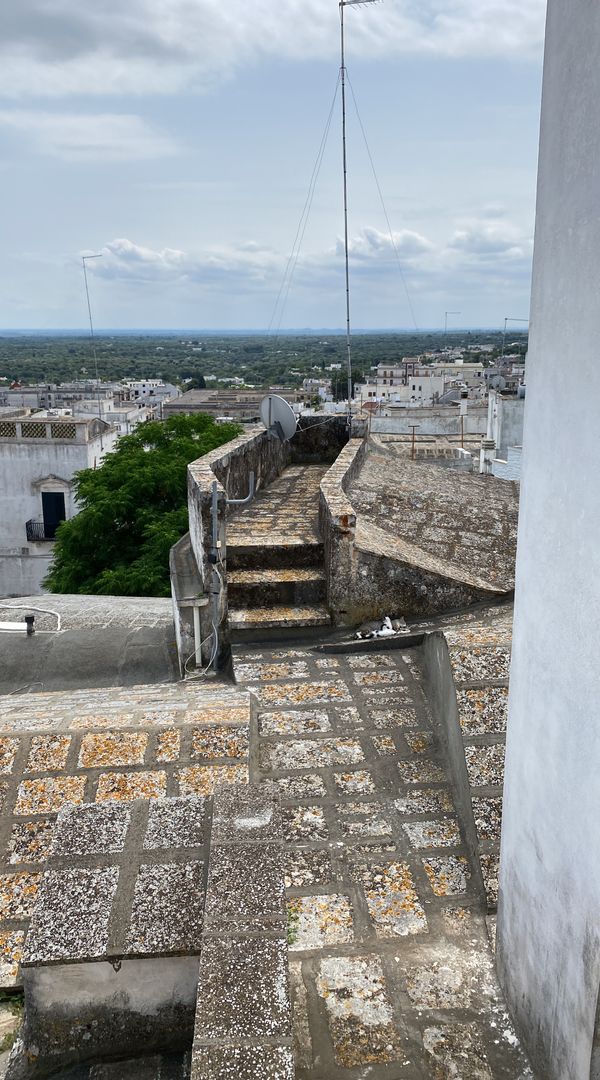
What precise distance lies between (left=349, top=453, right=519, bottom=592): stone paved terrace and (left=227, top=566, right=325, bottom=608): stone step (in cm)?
57

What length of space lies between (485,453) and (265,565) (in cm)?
1046

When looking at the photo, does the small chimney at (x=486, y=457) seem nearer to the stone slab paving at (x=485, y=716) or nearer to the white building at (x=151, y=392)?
the stone slab paving at (x=485, y=716)

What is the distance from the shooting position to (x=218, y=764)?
460 cm

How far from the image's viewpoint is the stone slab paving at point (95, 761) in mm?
4047

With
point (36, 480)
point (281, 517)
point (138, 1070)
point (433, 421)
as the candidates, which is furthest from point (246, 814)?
point (433, 421)

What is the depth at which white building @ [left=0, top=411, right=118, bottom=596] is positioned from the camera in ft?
89.3

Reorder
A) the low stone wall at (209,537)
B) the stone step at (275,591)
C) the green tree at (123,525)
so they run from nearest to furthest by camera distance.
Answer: the low stone wall at (209,537)
the stone step at (275,591)
the green tree at (123,525)

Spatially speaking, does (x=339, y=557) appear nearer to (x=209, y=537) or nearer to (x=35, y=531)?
(x=209, y=537)

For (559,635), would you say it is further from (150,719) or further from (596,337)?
(150,719)

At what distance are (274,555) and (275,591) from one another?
42 centimetres

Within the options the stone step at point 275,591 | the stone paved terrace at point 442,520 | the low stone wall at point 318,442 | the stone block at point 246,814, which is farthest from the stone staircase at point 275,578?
the low stone wall at point 318,442

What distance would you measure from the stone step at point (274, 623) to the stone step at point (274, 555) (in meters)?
0.60

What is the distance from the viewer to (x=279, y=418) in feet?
34.4

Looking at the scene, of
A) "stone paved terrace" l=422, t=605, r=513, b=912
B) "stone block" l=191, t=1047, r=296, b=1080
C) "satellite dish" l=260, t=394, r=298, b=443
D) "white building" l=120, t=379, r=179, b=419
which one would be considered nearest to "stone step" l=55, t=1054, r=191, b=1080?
"stone block" l=191, t=1047, r=296, b=1080
